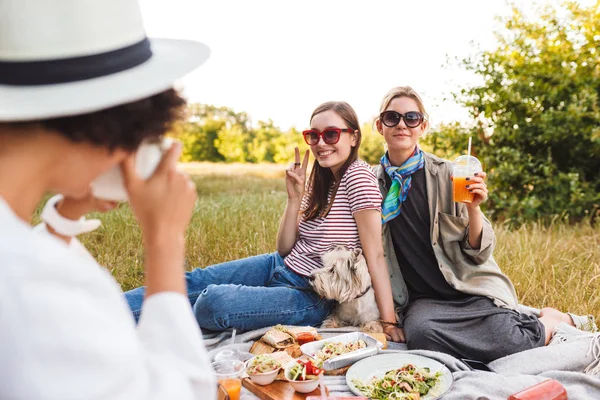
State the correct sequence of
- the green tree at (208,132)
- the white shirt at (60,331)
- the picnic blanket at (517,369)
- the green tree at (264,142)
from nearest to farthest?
1. the white shirt at (60,331)
2. the picnic blanket at (517,369)
3. the green tree at (264,142)
4. the green tree at (208,132)

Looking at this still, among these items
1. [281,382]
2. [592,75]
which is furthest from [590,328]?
[592,75]

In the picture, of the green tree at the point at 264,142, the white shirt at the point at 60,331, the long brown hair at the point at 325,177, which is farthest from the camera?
the green tree at the point at 264,142

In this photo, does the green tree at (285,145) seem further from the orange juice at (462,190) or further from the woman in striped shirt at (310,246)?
the orange juice at (462,190)

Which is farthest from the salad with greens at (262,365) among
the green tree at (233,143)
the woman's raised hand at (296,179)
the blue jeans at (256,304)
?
the green tree at (233,143)

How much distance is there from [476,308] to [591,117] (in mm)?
4538

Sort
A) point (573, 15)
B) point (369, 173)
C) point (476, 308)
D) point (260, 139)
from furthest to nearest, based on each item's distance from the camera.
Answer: point (260, 139) → point (573, 15) → point (369, 173) → point (476, 308)

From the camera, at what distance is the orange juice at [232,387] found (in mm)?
2381

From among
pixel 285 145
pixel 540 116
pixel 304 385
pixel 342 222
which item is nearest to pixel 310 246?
pixel 342 222

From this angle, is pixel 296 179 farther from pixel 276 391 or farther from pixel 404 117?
pixel 276 391

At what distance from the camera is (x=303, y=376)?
8.19ft

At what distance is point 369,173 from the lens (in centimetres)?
356

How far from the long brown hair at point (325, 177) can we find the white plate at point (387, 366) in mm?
1112

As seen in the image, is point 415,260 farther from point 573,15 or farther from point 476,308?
point 573,15

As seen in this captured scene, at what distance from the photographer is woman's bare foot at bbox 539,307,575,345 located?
3.43 metres
